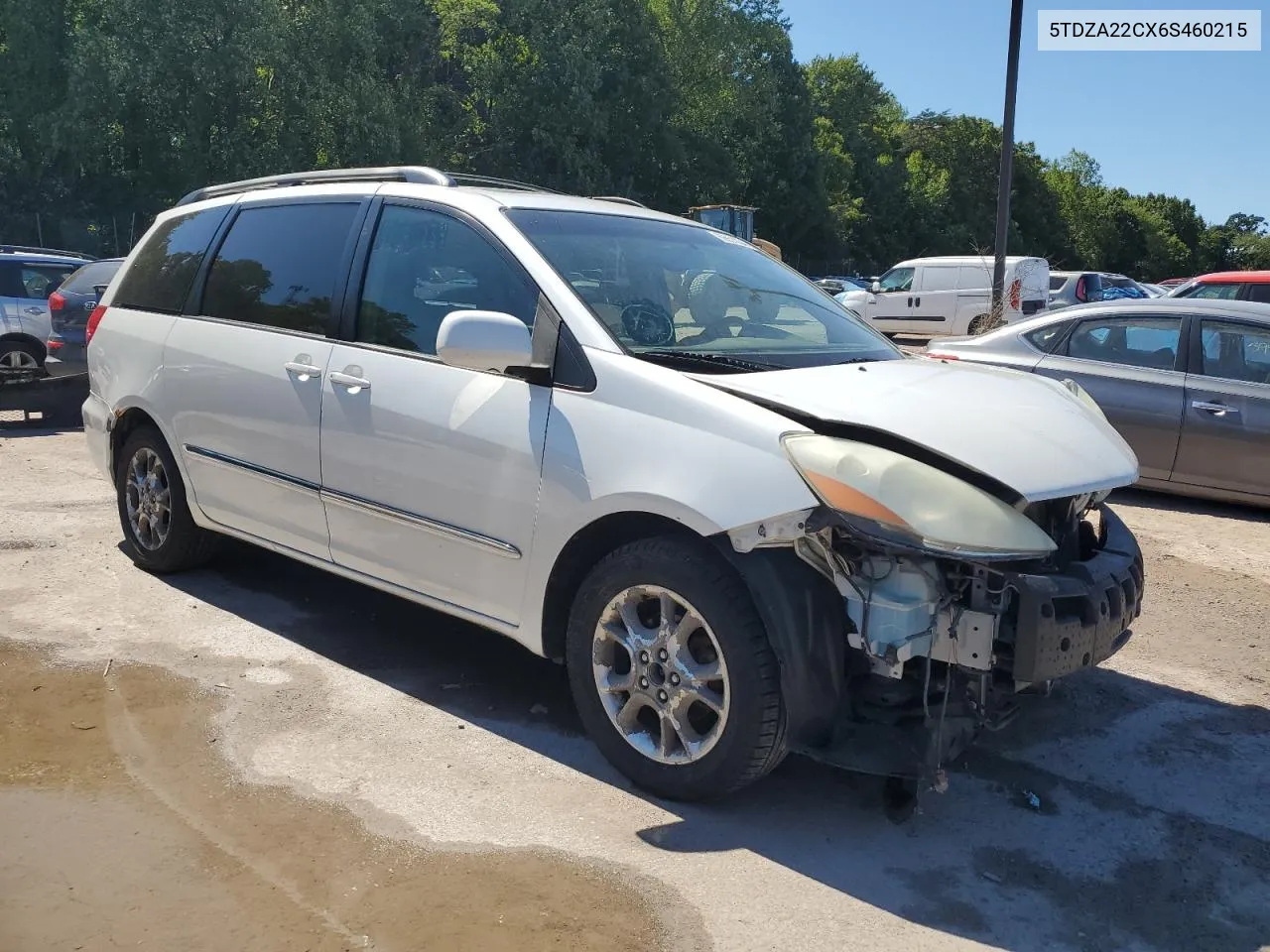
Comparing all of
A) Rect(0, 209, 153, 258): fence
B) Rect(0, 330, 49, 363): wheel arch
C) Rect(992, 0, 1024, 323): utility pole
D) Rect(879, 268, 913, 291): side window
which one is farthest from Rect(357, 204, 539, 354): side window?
Rect(0, 209, 153, 258): fence

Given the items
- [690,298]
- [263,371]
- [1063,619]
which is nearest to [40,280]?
[263,371]

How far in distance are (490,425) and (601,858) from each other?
1.46 meters

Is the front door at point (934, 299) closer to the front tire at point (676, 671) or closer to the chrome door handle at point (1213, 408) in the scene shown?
the chrome door handle at point (1213, 408)

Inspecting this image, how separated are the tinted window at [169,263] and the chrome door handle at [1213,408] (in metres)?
6.17

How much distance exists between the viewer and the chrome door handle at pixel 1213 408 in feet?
24.3

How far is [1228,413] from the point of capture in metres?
7.42

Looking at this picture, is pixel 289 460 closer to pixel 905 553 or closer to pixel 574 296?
pixel 574 296

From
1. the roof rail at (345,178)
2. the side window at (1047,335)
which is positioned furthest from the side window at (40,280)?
the side window at (1047,335)

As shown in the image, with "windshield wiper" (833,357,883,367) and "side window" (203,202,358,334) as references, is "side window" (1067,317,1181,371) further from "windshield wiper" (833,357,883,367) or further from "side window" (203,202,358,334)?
"side window" (203,202,358,334)

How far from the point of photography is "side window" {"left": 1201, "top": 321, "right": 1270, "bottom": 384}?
24.6 ft

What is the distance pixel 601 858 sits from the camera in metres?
3.15

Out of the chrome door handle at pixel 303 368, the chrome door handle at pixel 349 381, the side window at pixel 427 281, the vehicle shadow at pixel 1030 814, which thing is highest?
the side window at pixel 427 281

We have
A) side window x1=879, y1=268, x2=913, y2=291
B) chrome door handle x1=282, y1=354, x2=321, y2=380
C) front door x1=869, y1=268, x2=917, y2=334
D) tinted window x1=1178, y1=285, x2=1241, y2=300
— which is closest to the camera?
chrome door handle x1=282, y1=354, x2=321, y2=380

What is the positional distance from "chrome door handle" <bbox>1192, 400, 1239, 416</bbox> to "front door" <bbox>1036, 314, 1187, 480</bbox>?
106mm
